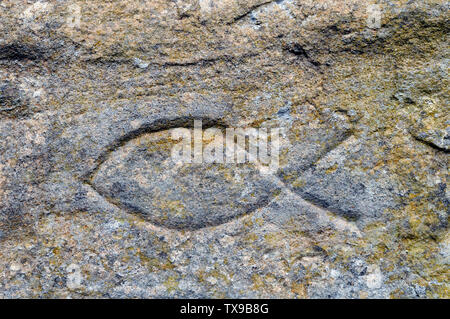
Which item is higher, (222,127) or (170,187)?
(222,127)

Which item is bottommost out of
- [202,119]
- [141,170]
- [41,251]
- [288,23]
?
[41,251]

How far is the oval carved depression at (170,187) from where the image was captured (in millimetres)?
1380

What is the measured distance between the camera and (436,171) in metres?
1.38

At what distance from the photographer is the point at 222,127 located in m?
1.43

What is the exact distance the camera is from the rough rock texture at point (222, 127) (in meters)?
1.35

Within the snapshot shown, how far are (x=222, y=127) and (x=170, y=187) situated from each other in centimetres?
24

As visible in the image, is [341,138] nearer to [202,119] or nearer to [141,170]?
[202,119]

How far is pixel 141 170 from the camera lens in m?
1.39

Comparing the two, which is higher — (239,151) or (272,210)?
(239,151)

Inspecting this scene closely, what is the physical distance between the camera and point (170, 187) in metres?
1.39

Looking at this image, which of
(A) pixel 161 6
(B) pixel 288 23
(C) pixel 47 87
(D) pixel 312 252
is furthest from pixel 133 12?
(D) pixel 312 252

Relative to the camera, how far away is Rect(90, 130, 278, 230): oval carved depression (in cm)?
138

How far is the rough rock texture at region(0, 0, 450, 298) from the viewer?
1.35m

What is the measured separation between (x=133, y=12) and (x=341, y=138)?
2.40 feet
